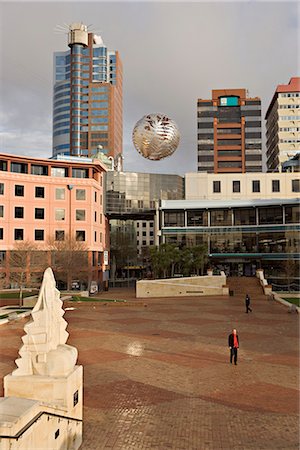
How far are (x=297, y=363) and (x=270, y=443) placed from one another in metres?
7.43

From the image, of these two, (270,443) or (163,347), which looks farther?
(163,347)

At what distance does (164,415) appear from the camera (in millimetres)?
11398

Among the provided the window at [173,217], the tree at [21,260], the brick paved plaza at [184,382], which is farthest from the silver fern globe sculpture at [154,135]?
the window at [173,217]

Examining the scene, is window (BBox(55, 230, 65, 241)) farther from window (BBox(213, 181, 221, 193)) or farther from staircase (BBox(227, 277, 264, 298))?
window (BBox(213, 181, 221, 193))

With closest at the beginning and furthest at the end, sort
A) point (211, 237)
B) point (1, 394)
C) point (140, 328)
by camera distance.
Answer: point (1, 394), point (140, 328), point (211, 237)

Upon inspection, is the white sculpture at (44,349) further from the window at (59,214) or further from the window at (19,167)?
the window at (19,167)

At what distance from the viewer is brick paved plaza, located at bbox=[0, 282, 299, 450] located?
10.2 m

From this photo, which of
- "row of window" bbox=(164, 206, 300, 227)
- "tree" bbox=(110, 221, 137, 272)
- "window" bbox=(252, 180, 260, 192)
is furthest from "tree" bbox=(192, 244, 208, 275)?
"tree" bbox=(110, 221, 137, 272)

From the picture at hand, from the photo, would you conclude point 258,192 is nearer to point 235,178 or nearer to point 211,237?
point 235,178

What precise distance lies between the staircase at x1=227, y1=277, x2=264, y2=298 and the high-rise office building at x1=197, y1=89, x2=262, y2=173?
232 feet

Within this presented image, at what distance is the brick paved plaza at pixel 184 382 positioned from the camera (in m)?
10.2

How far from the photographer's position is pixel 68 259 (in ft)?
151

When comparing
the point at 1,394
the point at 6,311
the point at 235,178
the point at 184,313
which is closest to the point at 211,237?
the point at 235,178

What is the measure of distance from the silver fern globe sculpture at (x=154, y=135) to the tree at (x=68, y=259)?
2735 cm
